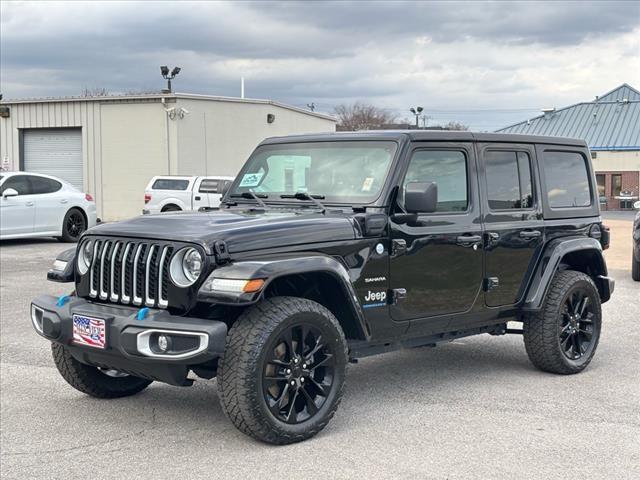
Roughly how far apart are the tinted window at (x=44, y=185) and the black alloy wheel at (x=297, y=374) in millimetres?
13969

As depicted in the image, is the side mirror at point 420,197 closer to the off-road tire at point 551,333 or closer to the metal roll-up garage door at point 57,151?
the off-road tire at point 551,333

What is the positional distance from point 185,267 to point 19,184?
1371 centimetres

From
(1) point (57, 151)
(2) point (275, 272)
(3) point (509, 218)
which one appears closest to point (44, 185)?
(1) point (57, 151)

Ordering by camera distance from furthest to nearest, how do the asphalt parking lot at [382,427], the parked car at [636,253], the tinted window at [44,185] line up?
1. the tinted window at [44,185]
2. the parked car at [636,253]
3. the asphalt parking lot at [382,427]

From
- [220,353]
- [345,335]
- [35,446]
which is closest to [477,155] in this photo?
[345,335]

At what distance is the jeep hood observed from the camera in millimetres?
4934

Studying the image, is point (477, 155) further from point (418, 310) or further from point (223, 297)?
point (223, 297)

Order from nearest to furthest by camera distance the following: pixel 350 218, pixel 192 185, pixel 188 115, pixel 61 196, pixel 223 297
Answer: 1. pixel 223 297
2. pixel 350 218
3. pixel 61 196
4. pixel 192 185
5. pixel 188 115

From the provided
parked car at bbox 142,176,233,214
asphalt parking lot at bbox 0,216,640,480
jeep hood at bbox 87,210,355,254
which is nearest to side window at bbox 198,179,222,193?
parked car at bbox 142,176,233,214

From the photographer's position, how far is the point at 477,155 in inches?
255

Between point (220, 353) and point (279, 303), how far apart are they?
1.57ft

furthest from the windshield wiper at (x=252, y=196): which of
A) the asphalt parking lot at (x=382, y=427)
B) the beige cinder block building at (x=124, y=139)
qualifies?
the beige cinder block building at (x=124, y=139)

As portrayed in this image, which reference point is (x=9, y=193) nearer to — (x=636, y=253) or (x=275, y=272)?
(x=636, y=253)

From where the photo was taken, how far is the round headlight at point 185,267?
4.87 meters
